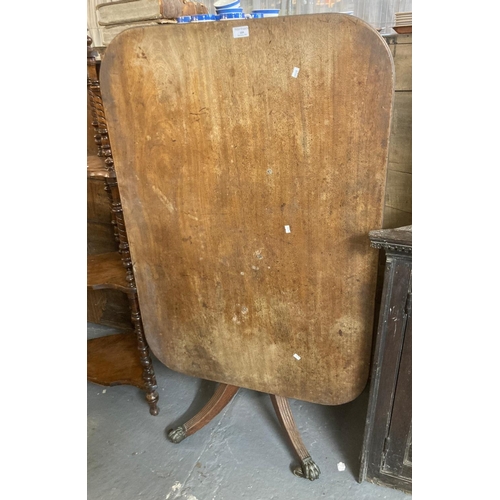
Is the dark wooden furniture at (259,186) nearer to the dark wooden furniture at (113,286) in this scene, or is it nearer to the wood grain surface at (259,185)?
the wood grain surface at (259,185)

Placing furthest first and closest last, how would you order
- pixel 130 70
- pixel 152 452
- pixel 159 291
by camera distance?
pixel 152 452 < pixel 159 291 < pixel 130 70

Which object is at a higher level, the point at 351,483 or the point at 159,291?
the point at 159,291

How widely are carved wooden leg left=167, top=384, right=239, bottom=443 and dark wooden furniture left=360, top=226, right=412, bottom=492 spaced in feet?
1.75

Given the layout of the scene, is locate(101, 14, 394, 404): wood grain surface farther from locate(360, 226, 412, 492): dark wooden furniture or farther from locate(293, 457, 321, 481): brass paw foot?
locate(293, 457, 321, 481): brass paw foot

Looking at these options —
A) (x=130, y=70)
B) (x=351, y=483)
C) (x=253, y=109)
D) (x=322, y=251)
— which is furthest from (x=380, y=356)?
(x=130, y=70)

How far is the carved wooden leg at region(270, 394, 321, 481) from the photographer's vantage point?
1.45m

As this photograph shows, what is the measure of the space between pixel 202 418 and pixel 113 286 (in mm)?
601

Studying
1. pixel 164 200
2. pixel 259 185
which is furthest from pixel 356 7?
pixel 164 200

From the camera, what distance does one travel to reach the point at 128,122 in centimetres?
119

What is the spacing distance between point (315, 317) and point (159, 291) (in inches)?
20.5

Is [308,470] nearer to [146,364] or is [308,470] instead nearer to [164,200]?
[146,364]

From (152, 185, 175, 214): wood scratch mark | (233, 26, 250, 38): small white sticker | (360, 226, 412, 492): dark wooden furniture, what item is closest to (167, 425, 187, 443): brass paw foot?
(360, 226, 412, 492): dark wooden furniture

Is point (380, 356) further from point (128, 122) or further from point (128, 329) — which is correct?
point (128, 329)
